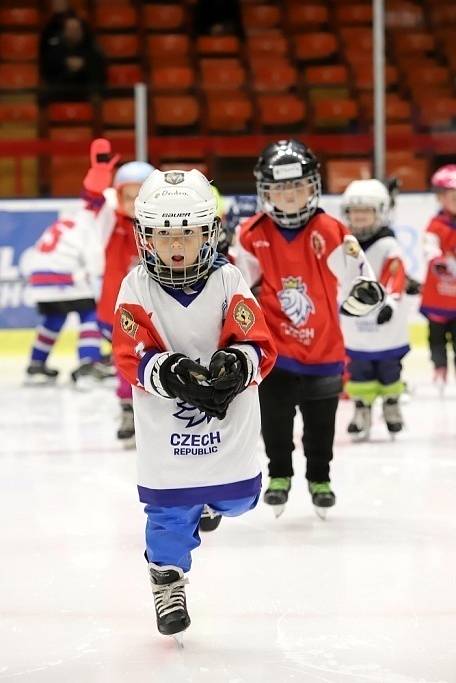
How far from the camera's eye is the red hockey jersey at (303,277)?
3.81 meters

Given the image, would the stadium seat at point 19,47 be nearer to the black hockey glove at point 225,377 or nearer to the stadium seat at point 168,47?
the stadium seat at point 168,47

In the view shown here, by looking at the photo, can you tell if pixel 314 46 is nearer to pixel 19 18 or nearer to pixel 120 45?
pixel 120 45

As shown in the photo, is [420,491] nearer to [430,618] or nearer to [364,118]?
[430,618]

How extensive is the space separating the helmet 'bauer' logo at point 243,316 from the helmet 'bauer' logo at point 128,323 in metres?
0.21

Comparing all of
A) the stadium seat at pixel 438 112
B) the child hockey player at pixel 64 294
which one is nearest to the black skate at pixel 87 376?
the child hockey player at pixel 64 294

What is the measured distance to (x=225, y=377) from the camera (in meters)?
Answer: 2.61

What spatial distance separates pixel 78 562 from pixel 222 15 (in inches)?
297

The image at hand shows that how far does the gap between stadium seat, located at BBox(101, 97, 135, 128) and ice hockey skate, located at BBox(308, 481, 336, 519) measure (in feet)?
15.1

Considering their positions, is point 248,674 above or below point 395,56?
below

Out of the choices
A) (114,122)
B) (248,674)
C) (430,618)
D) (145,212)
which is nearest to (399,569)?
(430,618)

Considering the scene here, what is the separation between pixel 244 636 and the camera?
9.18 feet

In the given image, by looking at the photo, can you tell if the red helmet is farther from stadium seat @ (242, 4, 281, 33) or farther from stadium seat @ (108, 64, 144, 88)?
stadium seat @ (242, 4, 281, 33)

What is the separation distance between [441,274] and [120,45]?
183 inches

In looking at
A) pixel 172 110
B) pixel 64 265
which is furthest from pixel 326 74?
pixel 64 265
